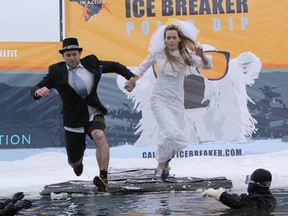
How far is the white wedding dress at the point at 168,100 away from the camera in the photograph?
19.9ft

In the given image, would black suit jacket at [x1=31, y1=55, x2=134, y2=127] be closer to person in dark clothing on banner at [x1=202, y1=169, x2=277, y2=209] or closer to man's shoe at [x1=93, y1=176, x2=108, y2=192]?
man's shoe at [x1=93, y1=176, x2=108, y2=192]

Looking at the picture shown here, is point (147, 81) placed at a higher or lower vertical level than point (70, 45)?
higher

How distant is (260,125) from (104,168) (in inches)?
165

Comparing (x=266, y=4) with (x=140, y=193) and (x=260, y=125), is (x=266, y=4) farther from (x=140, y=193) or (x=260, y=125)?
(x=140, y=193)

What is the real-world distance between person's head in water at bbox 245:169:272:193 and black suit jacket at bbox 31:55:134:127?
2.00m

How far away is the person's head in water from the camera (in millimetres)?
3873

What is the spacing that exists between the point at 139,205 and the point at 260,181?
114 cm

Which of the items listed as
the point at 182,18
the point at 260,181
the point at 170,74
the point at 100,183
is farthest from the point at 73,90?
the point at 182,18

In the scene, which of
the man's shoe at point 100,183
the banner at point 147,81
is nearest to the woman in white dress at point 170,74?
the man's shoe at point 100,183

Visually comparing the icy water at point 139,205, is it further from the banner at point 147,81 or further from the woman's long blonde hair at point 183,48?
the banner at point 147,81

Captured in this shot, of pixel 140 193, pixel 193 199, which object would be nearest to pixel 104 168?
pixel 140 193

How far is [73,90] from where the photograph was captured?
537 cm

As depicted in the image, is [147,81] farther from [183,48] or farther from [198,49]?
[198,49]

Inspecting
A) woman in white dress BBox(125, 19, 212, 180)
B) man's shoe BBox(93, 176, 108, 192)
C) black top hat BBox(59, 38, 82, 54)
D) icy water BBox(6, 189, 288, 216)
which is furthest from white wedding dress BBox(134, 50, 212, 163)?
man's shoe BBox(93, 176, 108, 192)
